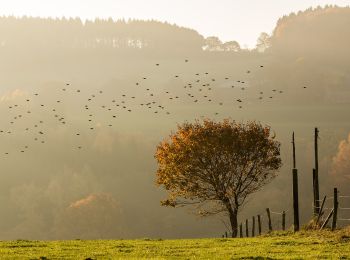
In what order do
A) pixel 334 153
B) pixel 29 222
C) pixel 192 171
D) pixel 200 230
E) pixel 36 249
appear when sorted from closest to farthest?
1. pixel 36 249
2. pixel 192 171
3. pixel 200 230
4. pixel 29 222
5. pixel 334 153

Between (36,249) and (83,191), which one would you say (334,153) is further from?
(36,249)

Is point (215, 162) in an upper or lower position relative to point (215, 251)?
upper

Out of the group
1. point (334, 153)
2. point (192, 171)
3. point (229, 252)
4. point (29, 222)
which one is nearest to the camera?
point (229, 252)

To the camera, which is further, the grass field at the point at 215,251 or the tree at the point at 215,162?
the tree at the point at 215,162

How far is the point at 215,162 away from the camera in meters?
55.8

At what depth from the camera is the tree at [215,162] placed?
5522 cm

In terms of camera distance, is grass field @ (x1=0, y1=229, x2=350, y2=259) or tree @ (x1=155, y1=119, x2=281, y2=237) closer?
grass field @ (x1=0, y1=229, x2=350, y2=259)

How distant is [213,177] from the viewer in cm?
5588

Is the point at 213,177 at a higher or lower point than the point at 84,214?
higher

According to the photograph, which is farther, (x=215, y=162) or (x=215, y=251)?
(x=215, y=162)

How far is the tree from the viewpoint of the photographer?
55219mm

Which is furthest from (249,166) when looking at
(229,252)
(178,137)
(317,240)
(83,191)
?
(83,191)

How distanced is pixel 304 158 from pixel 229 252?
529 ft

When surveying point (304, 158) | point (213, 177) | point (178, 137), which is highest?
point (178, 137)
